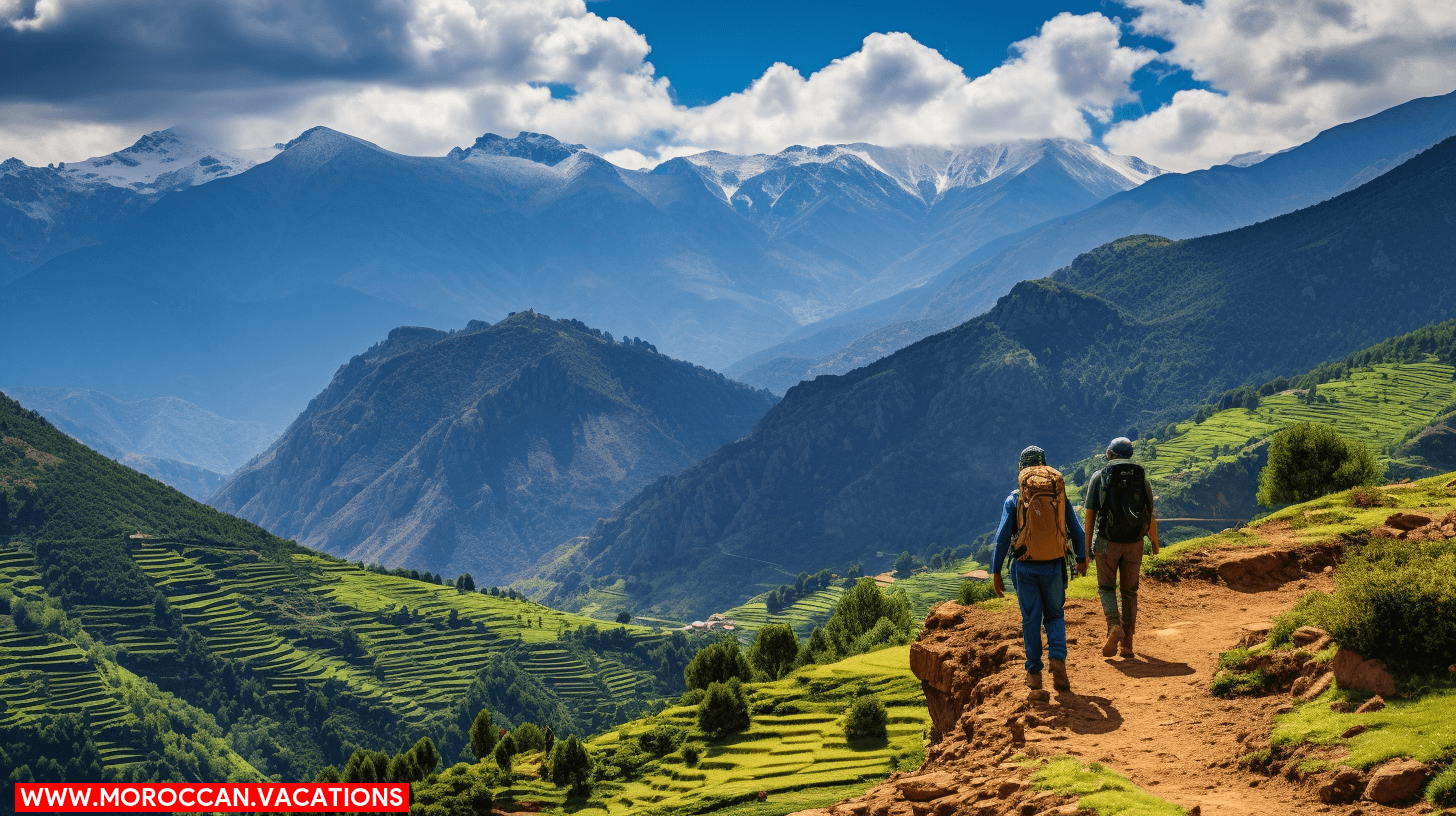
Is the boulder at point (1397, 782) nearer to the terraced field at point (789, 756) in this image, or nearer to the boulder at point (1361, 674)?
the boulder at point (1361, 674)

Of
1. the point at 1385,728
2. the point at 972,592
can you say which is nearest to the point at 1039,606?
the point at 1385,728

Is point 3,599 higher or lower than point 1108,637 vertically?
higher

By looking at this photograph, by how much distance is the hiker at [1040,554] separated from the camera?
17516 mm

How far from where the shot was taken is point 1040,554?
17562 millimetres

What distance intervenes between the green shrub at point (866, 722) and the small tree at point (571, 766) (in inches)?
528

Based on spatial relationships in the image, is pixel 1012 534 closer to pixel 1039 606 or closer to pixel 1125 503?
pixel 1039 606

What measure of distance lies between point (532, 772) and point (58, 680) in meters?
158

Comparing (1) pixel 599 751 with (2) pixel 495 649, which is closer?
(1) pixel 599 751

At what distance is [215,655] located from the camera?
186875 millimetres

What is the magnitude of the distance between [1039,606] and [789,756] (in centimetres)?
2226

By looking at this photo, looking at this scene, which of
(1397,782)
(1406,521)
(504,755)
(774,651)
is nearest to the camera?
(1397,782)

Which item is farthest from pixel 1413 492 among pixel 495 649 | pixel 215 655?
pixel 215 655

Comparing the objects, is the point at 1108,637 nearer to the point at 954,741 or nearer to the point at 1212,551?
the point at 954,741

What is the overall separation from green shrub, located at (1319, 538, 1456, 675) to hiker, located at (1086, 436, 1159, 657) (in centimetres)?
441
